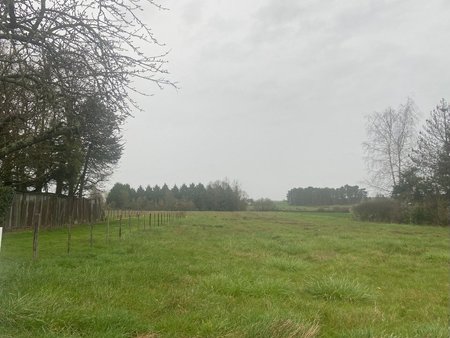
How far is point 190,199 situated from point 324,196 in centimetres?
3524

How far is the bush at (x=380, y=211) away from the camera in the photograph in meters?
39.2

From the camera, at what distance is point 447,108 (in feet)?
111

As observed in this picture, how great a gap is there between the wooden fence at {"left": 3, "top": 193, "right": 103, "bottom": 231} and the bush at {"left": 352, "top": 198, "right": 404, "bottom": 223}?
88.7 feet

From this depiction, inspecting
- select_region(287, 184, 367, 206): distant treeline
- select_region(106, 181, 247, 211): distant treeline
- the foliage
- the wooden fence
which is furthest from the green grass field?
select_region(287, 184, 367, 206): distant treeline

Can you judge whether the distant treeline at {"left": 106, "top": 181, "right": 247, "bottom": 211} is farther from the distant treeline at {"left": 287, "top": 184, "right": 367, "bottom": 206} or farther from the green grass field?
the green grass field

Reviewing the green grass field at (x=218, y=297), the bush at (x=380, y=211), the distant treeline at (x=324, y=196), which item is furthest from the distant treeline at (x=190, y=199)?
the green grass field at (x=218, y=297)

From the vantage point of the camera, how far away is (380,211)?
41.5 m

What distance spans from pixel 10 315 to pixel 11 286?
1.88m

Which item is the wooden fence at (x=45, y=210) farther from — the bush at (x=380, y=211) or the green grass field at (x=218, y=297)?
the bush at (x=380, y=211)

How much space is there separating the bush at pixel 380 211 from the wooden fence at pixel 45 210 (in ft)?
88.7

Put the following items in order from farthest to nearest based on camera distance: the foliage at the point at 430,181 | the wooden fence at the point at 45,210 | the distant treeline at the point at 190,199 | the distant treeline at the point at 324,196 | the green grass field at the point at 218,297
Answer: the distant treeline at the point at 324,196 → the distant treeline at the point at 190,199 → the foliage at the point at 430,181 → the wooden fence at the point at 45,210 → the green grass field at the point at 218,297

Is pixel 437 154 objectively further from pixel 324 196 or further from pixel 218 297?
pixel 324 196

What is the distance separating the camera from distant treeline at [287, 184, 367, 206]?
101875 millimetres

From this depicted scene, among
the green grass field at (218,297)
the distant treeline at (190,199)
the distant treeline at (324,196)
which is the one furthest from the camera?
the distant treeline at (324,196)
